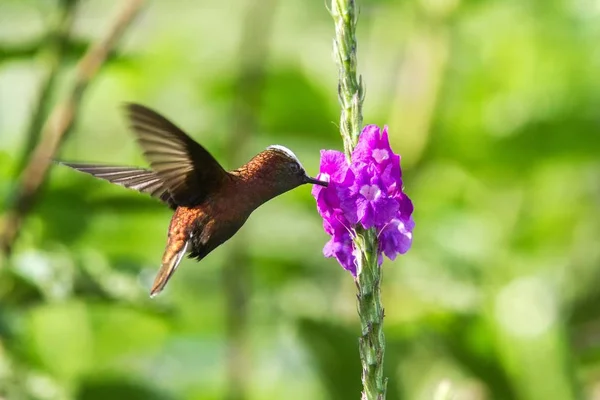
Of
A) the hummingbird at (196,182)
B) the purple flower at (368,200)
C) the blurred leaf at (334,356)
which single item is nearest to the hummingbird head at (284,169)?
the hummingbird at (196,182)

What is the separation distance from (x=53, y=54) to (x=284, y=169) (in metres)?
1.08

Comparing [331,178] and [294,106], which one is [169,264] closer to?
[331,178]

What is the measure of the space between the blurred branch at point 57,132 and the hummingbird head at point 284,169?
731 mm

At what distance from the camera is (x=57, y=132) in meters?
2.60

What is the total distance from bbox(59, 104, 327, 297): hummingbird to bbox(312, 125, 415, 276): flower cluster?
0.13 meters

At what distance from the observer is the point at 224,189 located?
7.32ft

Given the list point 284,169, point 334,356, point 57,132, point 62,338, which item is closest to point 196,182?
point 284,169

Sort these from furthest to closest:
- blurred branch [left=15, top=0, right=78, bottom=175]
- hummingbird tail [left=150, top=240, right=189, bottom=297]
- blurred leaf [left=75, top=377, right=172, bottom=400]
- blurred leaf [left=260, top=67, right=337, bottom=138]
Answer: blurred leaf [left=260, top=67, right=337, bottom=138] → blurred leaf [left=75, top=377, right=172, bottom=400] → blurred branch [left=15, top=0, right=78, bottom=175] → hummingbird tail [left=150, top=240, right=189, bottom=297]

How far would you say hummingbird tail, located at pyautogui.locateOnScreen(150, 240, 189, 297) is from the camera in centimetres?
222

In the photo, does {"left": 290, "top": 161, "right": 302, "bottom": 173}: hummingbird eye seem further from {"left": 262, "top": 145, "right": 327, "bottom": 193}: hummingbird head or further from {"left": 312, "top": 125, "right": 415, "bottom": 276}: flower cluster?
{"left": 312, "top": 125, "right": 415, "bottom": 276}: flower cluster

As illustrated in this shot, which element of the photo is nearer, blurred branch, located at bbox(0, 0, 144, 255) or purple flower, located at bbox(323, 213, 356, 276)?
purple flower, located at bbox(323, 213, 356, 276)

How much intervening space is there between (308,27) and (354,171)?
3777 millimetres

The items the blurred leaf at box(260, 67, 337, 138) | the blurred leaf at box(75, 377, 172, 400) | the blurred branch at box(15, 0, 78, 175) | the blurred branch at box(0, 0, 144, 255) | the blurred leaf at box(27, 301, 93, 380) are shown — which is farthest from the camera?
the blurred leaf at box(27, 301, 93, 380)

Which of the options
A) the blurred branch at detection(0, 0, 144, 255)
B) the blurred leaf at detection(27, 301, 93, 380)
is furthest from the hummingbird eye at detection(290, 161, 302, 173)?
the blurred leaf at detection(27, 301, 93, 380)
